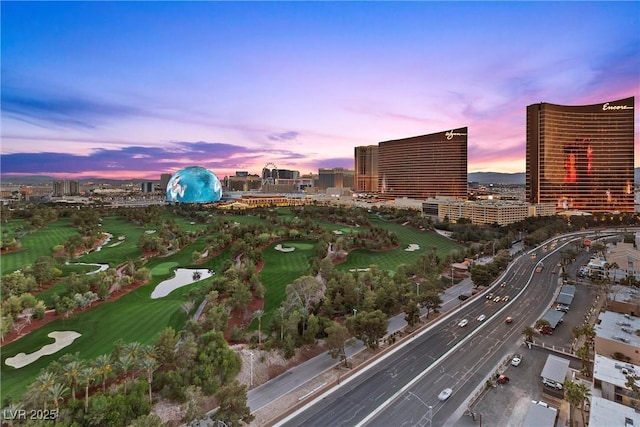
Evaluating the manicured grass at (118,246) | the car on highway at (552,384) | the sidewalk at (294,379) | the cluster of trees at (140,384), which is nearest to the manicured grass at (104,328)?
the cluster of trees at (140,384)

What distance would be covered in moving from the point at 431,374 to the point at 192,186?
103516 mm

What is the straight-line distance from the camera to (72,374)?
1773 centimetres

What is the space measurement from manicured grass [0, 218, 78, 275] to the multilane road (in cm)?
4549

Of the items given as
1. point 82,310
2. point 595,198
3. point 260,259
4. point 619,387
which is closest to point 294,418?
point 619,387

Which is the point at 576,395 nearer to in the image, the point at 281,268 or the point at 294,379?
the point at 294,379

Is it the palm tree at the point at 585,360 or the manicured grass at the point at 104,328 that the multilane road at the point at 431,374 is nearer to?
the palm tree at the point at 585,360

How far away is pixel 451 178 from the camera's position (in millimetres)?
139750

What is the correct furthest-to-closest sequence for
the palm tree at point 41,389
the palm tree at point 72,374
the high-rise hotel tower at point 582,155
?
the high-rise hotel tower at point 582,155, the palm tree at point 72,374, the palm tree at point 41,389

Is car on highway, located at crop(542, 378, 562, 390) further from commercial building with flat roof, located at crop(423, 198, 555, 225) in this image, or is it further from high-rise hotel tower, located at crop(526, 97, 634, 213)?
high-rise hotel tower, located at crop(526, 97, 634, 213)

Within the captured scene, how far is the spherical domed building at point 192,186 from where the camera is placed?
111381mm

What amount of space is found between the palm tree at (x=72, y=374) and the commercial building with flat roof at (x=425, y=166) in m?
142

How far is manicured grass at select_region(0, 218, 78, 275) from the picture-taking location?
1786 inches

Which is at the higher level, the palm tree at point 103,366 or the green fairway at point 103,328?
the palm tree at point 103,366

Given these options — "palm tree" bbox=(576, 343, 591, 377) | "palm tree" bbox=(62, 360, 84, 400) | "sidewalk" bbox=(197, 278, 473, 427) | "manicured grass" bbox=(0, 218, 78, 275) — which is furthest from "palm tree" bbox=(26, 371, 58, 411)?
"palm tree" bbox=(576, 343, 591, 377)
